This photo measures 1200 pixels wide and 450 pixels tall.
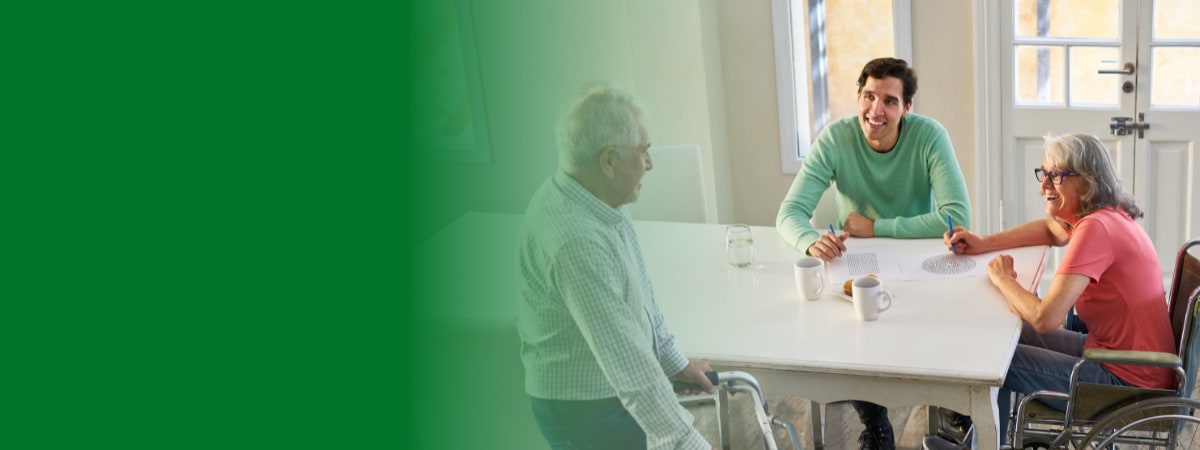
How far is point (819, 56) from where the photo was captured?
168 inches

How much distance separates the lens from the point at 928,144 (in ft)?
8.93

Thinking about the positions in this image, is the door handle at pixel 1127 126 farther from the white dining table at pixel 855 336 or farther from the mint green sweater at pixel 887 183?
the white dining table at pixel 855 336

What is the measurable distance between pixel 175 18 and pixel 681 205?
9.23ft

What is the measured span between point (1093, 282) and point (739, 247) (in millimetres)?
784

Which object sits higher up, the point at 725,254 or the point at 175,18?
the point at 175,18

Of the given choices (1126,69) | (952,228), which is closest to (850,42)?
(1126,69)

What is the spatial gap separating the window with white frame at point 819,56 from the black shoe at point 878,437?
169 centimetres

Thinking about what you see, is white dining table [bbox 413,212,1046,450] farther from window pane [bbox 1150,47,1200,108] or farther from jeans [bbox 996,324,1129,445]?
window pane [bbox 1150,47,1200,108]

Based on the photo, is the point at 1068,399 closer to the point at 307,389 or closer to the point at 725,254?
the point at 725,254

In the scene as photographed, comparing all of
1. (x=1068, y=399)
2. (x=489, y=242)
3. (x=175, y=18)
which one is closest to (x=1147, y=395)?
(x=1068, y=399)

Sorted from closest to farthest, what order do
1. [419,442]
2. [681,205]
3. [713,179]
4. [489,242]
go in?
[419,442], [489,242], [681,205], [713,179]

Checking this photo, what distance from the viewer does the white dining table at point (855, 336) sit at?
1.92m

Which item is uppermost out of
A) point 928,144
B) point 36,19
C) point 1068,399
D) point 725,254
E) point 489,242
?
point 36,19
